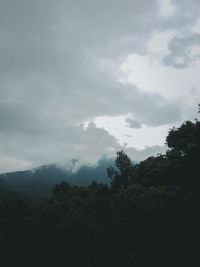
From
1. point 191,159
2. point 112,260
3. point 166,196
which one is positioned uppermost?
point 191,159

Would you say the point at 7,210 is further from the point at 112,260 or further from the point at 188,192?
the point at 188,192

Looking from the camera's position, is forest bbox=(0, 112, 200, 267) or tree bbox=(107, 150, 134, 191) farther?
tree bbox=(107, 150, 134, 191)

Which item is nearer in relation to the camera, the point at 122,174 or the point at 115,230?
the point at 115,230

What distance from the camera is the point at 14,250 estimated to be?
20.8 m

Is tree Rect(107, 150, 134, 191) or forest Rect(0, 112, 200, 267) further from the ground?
tree Rect(107, 150, 134, 191)

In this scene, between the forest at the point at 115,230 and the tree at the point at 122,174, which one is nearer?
the forest at the point at 115,230

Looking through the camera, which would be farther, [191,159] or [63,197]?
[63,197]

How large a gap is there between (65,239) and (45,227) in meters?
2.22

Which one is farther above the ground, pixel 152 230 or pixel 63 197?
pixel 63 197

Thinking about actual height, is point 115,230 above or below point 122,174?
below

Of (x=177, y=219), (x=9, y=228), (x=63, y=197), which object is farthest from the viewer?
(x=63, y=197)

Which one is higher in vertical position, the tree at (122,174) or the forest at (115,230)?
the tree at (122,174)

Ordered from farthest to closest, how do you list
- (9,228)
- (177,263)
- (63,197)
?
(63,197), (9,228), (177,263)

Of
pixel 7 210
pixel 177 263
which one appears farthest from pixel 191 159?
pixel 7 210
